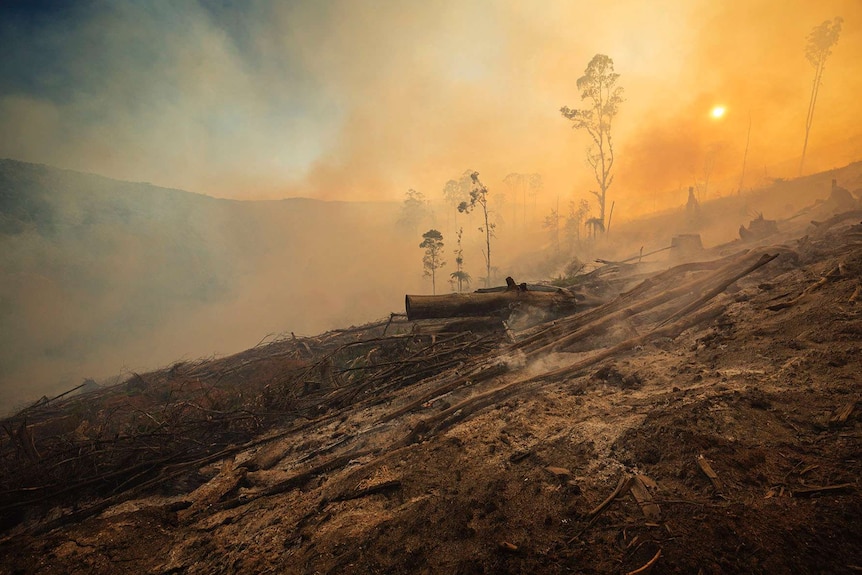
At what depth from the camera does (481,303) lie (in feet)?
27.3

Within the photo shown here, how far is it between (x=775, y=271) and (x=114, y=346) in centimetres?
5978

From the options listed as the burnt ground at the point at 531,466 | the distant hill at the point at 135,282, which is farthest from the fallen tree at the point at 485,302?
the distant hill at the point at 135,282

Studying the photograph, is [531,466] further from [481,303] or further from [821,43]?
[821,43]

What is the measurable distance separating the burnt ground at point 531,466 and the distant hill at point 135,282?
125 ft

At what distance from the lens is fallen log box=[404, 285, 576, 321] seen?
25.9 ft

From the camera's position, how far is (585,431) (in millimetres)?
3547

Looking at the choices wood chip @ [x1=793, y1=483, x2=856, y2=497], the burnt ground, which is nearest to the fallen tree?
the burnt ground

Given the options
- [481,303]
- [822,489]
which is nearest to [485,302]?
[481,303]

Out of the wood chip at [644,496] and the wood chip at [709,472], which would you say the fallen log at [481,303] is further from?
the wood chip at [709,472]

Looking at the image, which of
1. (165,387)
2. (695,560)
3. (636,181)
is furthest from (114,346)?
(636,181)

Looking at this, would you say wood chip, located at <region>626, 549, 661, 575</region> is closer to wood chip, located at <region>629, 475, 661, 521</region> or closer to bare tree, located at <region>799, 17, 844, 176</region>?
wood chip, located at <region>629, 475, 661, 521</region>

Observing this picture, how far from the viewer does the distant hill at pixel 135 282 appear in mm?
35781

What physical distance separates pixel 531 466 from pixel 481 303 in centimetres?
537

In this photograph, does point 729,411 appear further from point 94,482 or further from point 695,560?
point 94,482
